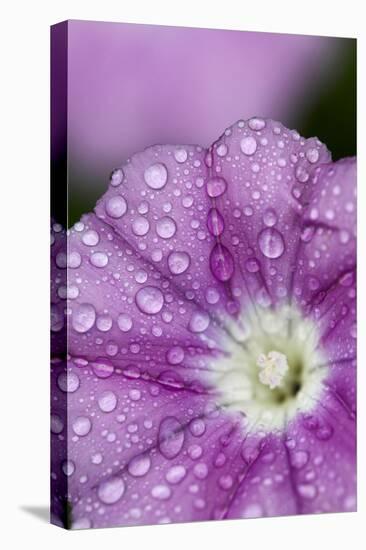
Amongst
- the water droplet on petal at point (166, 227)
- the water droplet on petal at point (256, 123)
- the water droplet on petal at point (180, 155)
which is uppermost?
the water droplet on petal at point (256, 123)

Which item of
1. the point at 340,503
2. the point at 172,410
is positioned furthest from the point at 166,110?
the point at 340,503

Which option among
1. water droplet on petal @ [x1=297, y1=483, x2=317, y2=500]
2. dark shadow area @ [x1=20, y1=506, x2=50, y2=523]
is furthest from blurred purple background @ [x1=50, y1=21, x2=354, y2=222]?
water droplet on petal @ [x1=297, y1=483, x2=317, y2=500]

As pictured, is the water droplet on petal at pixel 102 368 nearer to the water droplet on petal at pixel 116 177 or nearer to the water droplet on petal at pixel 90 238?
the water droplet on petal at pixel 90 238

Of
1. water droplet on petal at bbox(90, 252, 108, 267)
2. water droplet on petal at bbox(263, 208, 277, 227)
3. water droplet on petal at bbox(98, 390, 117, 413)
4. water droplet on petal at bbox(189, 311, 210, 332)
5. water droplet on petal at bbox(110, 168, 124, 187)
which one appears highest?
water droplet on petal at bbox(110, 168, 124, 187)

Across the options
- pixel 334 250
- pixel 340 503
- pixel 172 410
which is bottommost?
pixel 340 503

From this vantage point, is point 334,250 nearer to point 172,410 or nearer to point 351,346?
point 351,346

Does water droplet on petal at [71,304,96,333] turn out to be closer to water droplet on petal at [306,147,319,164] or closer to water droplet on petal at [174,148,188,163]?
water droplet on petal at [174,148,188,163]

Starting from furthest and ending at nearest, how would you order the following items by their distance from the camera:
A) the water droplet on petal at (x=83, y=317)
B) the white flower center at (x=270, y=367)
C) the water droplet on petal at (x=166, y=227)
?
the white flower center at (x=270, y=367), the water droplet on petal at (x=166, y=227), the water droplet on petal at (x=83, y=317)

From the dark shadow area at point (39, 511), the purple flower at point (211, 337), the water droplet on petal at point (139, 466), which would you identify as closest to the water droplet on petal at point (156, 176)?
the purple flower at point (211, 337)
